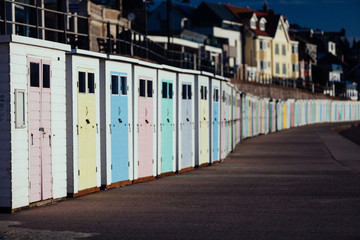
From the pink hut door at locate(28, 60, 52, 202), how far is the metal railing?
94 centimetres

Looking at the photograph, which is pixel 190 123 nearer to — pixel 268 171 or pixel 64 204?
pixel 268 171

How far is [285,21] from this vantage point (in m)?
123

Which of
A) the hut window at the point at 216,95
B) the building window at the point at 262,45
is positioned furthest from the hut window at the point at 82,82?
the building window at the point at 262,45

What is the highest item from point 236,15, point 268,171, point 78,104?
point 236,15

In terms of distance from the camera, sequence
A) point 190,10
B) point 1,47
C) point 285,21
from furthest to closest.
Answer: point 285,21 → point 190,10 → point 1,47

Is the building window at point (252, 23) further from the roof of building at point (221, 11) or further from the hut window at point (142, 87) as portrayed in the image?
the hut window at point (142, 87)

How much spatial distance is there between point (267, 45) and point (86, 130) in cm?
9375

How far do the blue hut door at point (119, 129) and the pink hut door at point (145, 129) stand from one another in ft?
3.16

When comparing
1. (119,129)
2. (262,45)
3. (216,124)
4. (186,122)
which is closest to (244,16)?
(262,45)

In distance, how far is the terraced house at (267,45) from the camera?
10375 centimetres

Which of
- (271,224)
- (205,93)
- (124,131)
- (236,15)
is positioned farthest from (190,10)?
(271,224)

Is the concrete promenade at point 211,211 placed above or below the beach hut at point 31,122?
below

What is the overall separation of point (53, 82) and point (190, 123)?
935 cm

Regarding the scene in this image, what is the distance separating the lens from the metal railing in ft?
50.3
